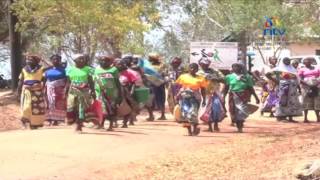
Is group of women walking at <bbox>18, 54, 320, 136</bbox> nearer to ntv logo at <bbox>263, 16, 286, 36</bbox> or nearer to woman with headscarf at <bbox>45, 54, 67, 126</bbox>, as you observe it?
woman with headscarf at <bbox>45, 54, 67, 126</bbox>

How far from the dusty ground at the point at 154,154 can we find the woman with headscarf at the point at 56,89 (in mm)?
1163

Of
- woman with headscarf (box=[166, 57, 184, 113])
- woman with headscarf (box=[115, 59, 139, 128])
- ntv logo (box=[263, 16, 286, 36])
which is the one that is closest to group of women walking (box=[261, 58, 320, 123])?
woman with headscarf (box=[166, 57, 184, 113])

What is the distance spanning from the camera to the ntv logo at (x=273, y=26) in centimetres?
3747

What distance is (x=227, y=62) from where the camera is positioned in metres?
24.4

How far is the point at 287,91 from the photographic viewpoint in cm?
1836

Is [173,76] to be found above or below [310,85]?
above

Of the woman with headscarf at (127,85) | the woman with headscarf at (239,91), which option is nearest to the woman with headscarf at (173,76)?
the woman with headscarf at (127,85)

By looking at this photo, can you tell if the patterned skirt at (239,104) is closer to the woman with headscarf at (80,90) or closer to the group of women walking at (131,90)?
the group of women walking at (131,90)

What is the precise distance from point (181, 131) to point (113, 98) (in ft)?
5.80

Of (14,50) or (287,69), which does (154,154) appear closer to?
(287,69)

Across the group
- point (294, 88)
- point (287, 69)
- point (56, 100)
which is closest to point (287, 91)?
point (294, 88)

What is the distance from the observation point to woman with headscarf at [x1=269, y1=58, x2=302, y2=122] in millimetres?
18266

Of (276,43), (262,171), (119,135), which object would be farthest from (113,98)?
(276,43)

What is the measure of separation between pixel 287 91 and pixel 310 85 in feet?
2.16
